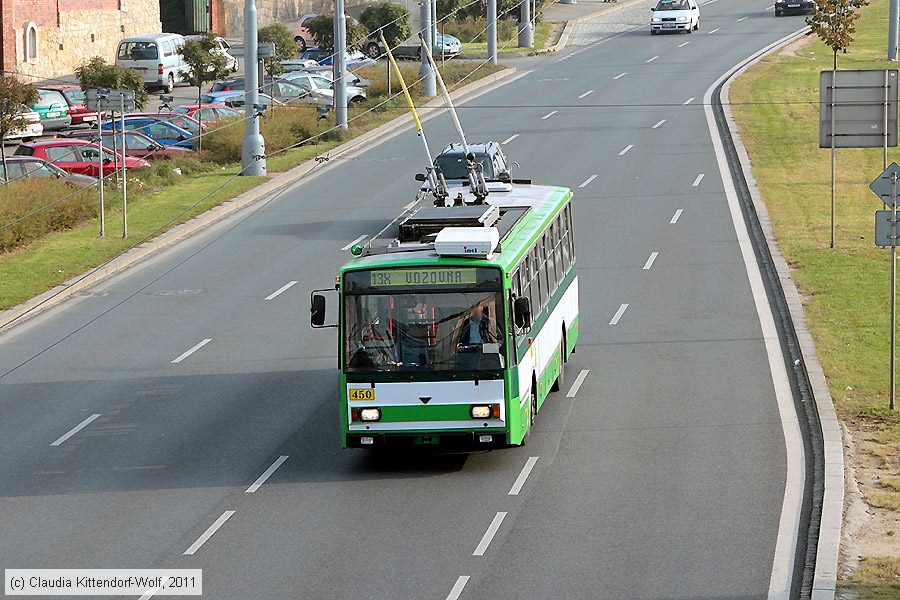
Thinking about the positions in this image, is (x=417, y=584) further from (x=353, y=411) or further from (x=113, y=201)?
(x=113, y=201)

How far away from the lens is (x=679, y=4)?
230ft

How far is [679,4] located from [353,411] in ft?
187

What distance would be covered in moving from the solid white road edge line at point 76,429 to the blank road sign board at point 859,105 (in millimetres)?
15074

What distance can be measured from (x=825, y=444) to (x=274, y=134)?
28.6 m

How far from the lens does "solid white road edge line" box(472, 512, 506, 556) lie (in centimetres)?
1421

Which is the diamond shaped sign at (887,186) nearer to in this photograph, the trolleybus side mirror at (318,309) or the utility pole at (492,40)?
the trolleybus side mirror at (318,309)

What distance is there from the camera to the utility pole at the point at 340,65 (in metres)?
44.6

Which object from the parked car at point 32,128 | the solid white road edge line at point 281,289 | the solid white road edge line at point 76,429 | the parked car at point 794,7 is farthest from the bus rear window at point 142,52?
the solid white road edge line at point 76,429

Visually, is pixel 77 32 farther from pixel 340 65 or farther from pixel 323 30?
pixel 340 65

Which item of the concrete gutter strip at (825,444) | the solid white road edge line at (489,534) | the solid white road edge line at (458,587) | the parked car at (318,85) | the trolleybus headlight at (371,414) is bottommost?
the solid white road edge line at (489,534)

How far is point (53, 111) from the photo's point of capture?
51094 mm

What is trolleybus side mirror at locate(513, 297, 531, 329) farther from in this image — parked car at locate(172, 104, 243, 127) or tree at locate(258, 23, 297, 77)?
tree at locate(258, 23, 297, 77)

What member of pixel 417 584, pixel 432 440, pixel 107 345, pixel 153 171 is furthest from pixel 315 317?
pixel 153 171

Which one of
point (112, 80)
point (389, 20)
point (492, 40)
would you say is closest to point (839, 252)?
point (112, 80)
